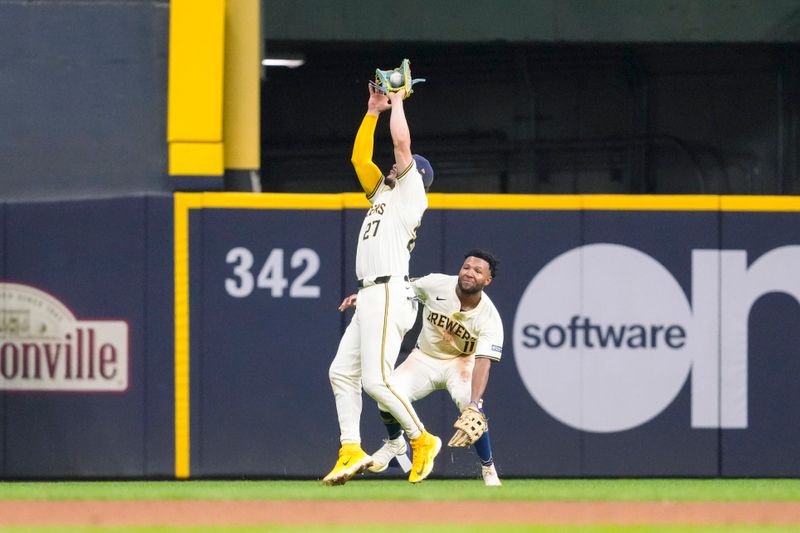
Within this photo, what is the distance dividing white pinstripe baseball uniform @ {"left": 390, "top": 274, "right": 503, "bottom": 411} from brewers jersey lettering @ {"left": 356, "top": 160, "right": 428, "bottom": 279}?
0.53 m

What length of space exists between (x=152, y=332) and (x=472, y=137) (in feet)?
24.1

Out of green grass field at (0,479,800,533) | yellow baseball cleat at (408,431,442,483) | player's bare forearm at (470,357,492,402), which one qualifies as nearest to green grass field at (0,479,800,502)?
green grass field at (0,479,800,533)

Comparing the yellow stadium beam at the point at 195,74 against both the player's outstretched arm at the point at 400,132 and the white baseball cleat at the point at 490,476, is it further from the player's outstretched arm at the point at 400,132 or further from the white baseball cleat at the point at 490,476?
the white baseball cleat at the point at 490,476

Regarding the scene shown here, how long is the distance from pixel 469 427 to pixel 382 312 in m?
0.88

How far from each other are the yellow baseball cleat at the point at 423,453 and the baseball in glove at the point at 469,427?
17 cm

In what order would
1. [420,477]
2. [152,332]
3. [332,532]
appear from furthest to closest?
[152,332], [420,477], [332,532]

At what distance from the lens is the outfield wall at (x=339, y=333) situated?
9961 mm

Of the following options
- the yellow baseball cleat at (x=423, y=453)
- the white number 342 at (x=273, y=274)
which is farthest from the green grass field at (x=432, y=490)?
the white number 342 at (x=273, y=274)

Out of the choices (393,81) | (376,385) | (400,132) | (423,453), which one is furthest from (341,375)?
(393,81)

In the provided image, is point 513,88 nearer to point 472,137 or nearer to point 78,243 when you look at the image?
point 472,137

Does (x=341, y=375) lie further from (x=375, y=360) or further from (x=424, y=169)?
(x=424, y=169)

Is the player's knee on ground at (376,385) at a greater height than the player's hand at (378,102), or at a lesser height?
lesser

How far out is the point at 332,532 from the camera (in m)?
6.57

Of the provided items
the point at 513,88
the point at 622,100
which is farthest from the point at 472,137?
the point at 622,100
